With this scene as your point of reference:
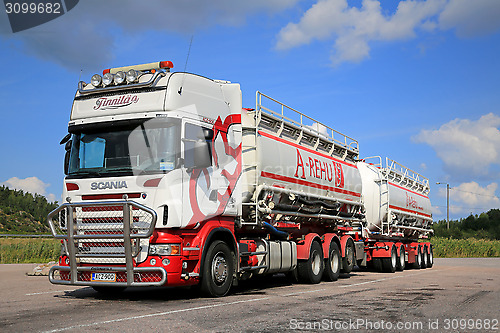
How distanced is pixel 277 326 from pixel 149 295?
514 centimetres

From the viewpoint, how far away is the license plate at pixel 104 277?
9898 millimetres

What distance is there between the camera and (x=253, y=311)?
28.3ft

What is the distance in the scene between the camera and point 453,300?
1073cm

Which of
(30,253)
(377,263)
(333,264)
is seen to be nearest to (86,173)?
(333,264)

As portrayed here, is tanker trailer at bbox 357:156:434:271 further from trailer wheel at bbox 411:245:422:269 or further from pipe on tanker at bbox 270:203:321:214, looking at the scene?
pipe on tanker at bbox 270:203:321:214

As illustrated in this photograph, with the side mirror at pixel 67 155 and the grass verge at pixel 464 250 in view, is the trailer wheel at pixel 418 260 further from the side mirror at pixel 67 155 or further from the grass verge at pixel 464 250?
the grass verge at pixel 464 250

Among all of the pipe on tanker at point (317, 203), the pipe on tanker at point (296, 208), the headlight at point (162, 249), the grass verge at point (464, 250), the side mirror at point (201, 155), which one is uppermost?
the side mirror at point (201, 155)

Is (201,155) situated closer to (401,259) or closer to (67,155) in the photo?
(67,155)

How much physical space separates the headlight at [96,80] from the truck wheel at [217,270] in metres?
4.04

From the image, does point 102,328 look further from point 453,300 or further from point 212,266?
point 453,300

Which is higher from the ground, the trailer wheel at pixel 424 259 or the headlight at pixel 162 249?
the headlight at pixel 162 249

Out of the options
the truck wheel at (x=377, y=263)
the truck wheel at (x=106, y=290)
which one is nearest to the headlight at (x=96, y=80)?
the truck wheel at (x=106, y=290)

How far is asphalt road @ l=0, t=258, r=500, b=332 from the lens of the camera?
284 inches

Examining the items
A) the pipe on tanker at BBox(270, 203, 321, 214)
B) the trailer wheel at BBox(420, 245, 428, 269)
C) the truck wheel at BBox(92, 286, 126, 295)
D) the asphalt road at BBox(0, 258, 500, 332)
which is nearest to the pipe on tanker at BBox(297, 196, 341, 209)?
the pipe on tanker at BBox(270, 203, 321, 214)
